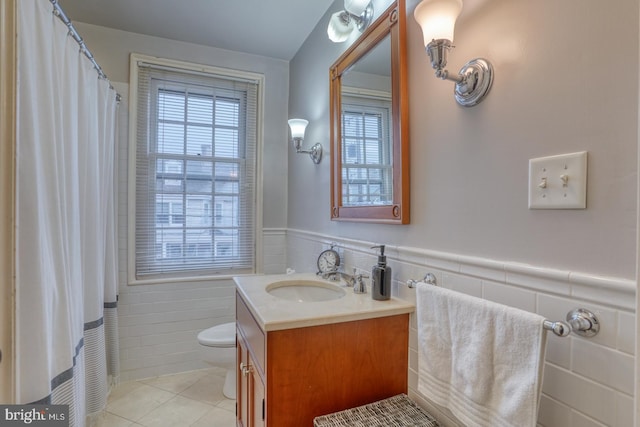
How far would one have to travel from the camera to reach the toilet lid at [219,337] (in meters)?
1.98

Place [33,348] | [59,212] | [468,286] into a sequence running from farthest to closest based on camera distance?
[59,212]
[33,348]
[468,286]

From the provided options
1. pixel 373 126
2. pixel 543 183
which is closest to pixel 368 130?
pixel 373 126

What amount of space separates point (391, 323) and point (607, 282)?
66 cm

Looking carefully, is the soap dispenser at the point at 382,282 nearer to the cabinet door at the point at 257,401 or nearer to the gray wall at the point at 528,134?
the gray wall at the point at 528,134

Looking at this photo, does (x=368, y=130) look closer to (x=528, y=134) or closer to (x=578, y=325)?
(x=528, y=134)

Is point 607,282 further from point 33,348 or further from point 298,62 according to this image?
point 298,62

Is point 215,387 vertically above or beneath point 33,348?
beneath

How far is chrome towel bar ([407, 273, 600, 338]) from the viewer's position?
24.8 inches

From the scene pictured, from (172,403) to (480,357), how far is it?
2060 mm

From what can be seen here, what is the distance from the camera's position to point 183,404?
79.6 inches

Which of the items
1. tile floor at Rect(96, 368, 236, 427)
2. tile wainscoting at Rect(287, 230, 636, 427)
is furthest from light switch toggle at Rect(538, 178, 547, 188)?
tile floor at Rect(96, 368, 236, 427)

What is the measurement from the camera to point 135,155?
2322 mm

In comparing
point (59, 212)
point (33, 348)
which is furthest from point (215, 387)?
point (59, 212)

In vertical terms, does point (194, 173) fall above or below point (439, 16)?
below
